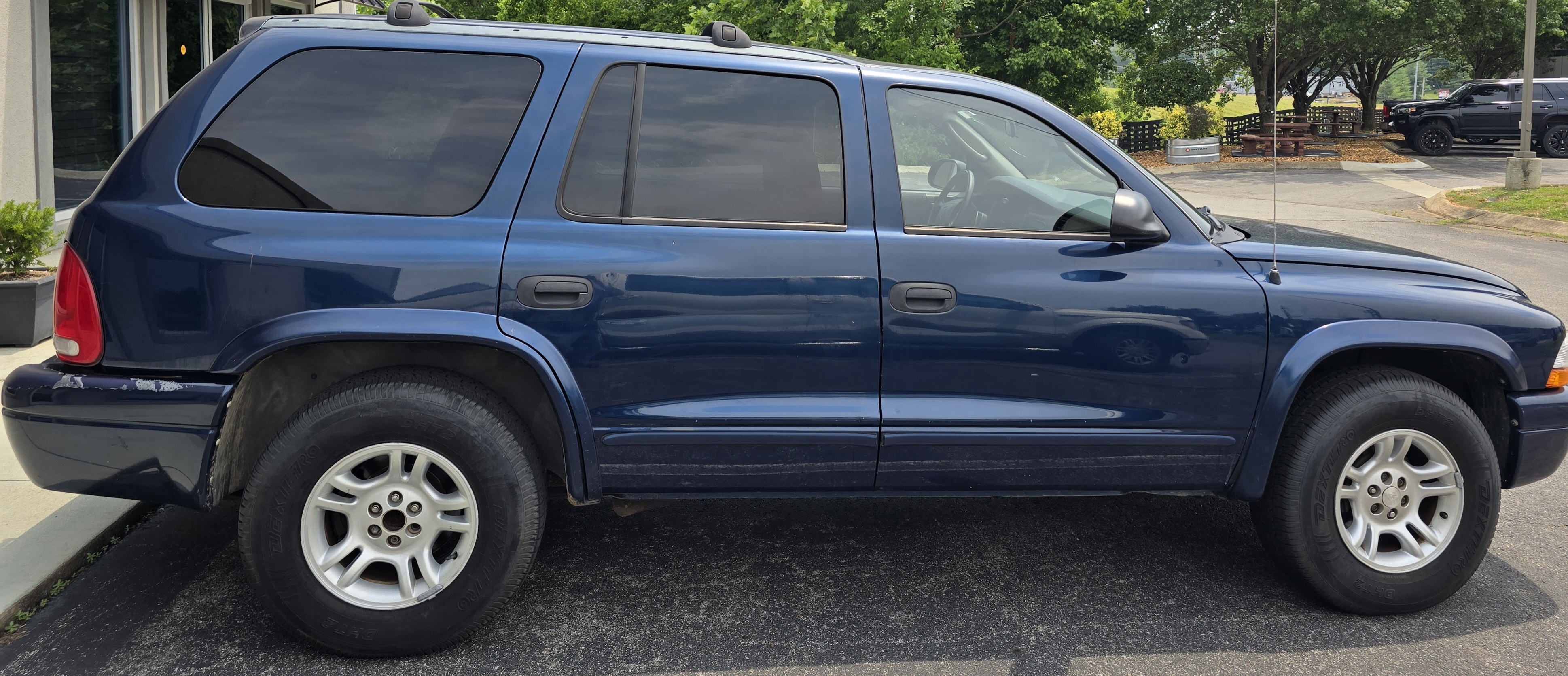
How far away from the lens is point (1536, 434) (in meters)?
3.83

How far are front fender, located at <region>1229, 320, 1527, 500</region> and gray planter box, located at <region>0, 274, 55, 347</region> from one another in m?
6.54

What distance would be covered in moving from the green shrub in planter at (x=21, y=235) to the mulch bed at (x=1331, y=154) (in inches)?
941

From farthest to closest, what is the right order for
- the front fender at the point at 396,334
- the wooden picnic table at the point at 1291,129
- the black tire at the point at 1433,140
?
the black tire at the point at 1433,140
the wooden picnic table at the point at 1291,129
the front fender at the point at 396,334

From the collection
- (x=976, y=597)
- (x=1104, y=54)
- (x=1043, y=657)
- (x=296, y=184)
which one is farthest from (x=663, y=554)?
(x=1104, y=54)

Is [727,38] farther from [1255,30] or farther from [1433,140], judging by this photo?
[1433,140]

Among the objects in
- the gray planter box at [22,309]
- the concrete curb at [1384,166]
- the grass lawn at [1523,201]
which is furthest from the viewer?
the concrete curb at [1384,166]

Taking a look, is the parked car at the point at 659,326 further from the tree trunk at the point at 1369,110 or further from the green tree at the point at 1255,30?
the tree trunk at the point at 1369,110

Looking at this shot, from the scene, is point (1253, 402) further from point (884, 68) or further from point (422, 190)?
point (422, 190)

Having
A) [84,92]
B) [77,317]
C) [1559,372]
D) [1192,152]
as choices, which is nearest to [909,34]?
Result: [84,92]

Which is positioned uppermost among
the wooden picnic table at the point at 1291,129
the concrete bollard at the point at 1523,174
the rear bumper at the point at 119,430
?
the wooden picnic table at the point at 1291,129

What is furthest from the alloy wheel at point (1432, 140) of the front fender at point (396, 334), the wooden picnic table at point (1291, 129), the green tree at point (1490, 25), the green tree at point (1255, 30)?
the front fender at point (396, 334)

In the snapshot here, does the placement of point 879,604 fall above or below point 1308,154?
below

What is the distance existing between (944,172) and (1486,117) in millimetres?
29749

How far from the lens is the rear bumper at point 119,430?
3.26 m
